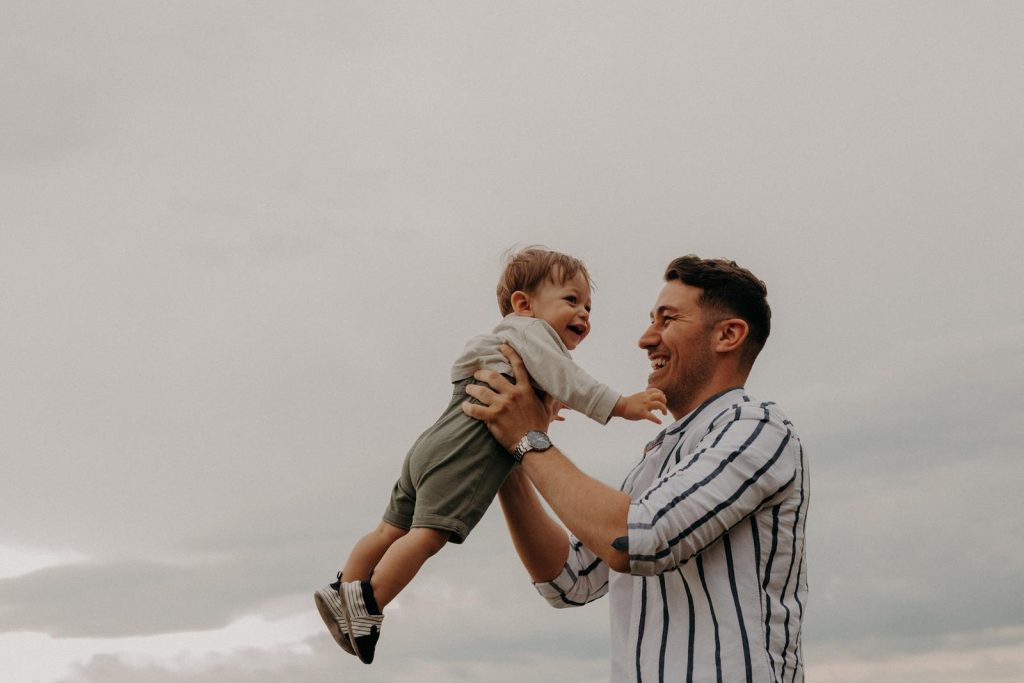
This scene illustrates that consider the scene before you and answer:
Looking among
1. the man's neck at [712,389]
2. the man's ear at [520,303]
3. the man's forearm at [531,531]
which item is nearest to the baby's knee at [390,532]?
the man's forearm at [531,531]

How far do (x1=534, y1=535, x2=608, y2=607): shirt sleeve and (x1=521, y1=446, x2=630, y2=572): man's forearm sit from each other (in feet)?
4.10

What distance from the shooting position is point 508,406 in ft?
18.7

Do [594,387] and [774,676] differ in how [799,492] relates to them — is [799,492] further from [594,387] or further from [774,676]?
[594,387]

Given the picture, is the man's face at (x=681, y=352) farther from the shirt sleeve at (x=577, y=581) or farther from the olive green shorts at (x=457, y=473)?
the shirt sleeve at (x=577, y=581)

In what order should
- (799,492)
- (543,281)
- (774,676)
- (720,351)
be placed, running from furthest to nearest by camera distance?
(543,281) < (720,351) < (799,492) < (774,676)

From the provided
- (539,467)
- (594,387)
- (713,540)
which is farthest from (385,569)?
(713,540)

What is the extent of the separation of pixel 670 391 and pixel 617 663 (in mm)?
1384

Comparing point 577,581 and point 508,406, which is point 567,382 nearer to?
point 508,406

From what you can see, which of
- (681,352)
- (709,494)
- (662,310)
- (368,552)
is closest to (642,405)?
(681,352)

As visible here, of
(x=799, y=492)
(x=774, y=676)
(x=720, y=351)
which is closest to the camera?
(x=774, y=676)

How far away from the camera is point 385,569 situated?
576cm

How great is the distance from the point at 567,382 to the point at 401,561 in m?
1.25

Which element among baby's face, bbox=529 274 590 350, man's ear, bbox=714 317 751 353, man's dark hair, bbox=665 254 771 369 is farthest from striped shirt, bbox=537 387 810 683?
baby's face, bbox=529 274 590 350

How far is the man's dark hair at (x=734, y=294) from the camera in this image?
581 cm
